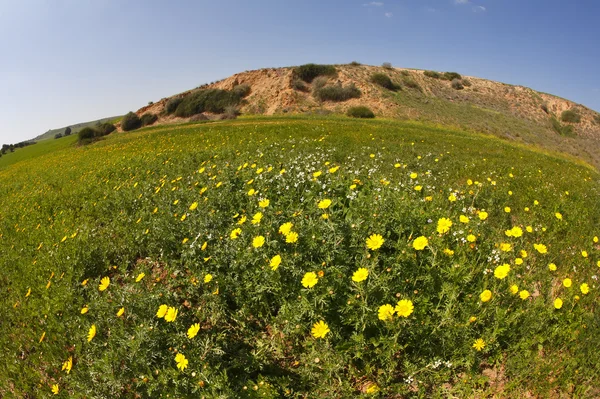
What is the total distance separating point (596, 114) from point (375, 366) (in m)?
63.8

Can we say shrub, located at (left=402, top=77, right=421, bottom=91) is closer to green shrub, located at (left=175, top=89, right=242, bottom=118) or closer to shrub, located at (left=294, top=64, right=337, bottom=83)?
shrub, located at (left=294, top=64, right=337, bottom=83)

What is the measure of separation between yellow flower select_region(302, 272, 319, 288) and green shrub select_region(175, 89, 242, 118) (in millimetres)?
38584

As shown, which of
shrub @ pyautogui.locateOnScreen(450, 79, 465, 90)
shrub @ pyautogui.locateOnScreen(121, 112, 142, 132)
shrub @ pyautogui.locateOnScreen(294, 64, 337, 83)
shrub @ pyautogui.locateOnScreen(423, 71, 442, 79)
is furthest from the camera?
shrub @ pyautogui.locateOnScreen(423, 71, 442, 79)

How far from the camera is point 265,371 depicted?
9.32 ft

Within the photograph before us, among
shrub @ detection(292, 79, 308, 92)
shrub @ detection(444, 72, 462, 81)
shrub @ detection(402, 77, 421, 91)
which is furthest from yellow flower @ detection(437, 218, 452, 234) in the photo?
shrub @ detection(444, 72, 462, 81)

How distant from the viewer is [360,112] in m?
32.8

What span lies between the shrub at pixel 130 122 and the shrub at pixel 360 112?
85.5 feet

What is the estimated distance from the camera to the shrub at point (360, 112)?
3269cm

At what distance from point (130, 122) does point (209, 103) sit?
10030 mm

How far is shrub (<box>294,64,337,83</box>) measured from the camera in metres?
41.0

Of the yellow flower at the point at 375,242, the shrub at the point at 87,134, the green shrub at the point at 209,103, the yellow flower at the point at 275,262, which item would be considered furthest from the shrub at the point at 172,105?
the yellow flower at the point at 375,242

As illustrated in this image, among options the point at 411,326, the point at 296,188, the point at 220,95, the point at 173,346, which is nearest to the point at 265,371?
the point at 173,346

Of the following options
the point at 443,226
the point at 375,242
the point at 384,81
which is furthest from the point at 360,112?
the point at 375,242

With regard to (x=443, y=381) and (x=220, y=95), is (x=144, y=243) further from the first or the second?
(x=220, y=95)
